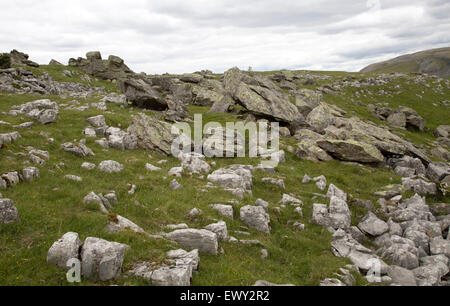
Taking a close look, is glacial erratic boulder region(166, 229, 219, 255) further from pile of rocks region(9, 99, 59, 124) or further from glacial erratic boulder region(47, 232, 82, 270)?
pile of rocks region(9, 99, 59, 124)

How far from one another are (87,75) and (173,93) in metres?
25.6

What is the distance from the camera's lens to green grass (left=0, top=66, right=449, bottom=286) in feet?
37.3

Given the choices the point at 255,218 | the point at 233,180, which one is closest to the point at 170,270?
the point at 255,218

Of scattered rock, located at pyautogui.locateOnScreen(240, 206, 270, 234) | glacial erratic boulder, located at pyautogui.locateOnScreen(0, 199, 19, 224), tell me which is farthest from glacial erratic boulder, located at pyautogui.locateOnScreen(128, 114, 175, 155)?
glacial erratic boulder, located at pyautogui.locateOnScreen(0, 199, 19, 224)

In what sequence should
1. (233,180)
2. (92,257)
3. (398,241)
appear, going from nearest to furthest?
(92,257)
(398,241)
(233,180)

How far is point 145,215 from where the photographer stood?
632 inches

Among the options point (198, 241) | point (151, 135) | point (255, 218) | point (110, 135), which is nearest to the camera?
point (198, 241)

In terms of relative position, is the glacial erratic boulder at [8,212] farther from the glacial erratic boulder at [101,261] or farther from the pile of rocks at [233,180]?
the pile of rocks at [233,180]

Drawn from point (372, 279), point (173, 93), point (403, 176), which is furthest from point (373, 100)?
point (372, 279)

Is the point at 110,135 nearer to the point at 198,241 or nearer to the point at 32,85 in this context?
the point at 198,241

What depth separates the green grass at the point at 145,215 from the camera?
11.4m

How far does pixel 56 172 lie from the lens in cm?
1881

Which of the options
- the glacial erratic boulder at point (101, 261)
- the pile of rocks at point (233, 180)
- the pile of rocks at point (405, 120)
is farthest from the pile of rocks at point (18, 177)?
the pile of rocks at point (405, 120)

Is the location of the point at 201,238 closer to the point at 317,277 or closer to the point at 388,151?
the point at 317,277
